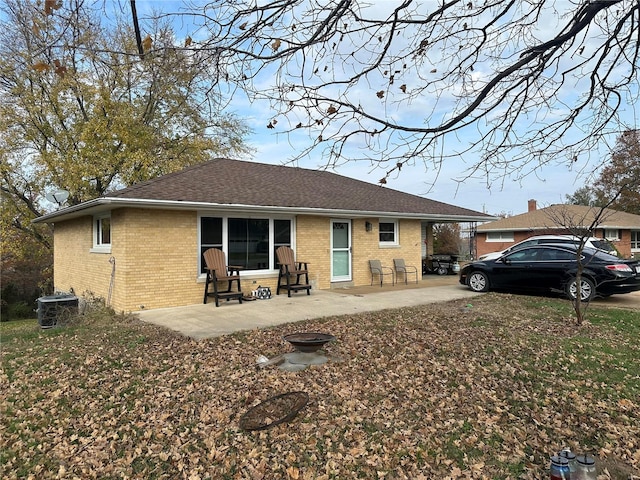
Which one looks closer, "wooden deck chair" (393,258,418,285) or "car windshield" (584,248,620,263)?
"car windshield" (584,248,620,263)

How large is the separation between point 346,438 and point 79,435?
2367mm

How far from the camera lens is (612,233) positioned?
27109 millimetres

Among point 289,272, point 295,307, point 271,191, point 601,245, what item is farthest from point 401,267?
point 601,245

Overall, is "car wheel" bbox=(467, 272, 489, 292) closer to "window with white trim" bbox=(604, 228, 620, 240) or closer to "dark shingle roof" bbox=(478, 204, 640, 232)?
"dark shingle roof" bbox=(478, 204, 640, 232)

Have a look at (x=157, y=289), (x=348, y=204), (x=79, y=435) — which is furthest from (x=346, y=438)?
(x=348, y=204)

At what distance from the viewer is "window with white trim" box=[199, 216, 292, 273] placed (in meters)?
9.88

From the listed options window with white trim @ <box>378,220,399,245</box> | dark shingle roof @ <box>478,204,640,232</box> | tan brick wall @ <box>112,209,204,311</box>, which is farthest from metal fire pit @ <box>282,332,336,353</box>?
dark shingle roof @ <box>478,204,640,232</box>

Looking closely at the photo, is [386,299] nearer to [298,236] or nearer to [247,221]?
[298,236]

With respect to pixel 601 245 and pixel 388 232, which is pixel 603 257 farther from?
pixel 388 232

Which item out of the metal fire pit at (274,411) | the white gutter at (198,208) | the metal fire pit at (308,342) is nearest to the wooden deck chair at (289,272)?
the white gutter at (198,208)

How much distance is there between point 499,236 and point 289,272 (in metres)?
23.1

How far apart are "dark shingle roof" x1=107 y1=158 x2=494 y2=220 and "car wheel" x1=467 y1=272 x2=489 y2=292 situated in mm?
3064

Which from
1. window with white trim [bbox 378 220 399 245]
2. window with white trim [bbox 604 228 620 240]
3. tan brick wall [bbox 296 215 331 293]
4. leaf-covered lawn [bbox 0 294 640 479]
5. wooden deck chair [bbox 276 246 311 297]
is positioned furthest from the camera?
window with white trim [bbox 604 228 620 240]

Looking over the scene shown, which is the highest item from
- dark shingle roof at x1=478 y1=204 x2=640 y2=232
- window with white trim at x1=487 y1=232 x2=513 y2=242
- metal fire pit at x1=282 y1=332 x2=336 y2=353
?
dark shingle roof at x1=478 y1=204 x2=640 y2=232
